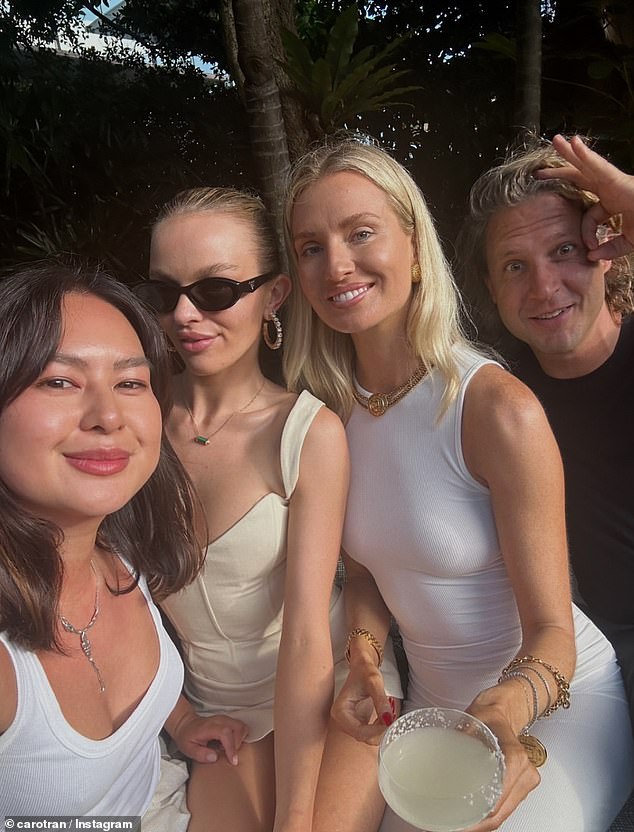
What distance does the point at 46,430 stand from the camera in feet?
3.95

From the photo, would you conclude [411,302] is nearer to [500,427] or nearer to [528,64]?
[500,427]

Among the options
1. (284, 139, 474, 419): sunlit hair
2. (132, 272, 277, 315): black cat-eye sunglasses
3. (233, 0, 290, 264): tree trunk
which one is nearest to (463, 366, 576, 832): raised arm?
(284, 139, 474, 419): sunlit hair

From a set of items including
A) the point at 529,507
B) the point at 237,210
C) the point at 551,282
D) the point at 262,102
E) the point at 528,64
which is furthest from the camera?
the point at 528,64

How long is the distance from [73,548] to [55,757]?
402 mm

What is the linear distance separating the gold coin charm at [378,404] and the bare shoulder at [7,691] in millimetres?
1107

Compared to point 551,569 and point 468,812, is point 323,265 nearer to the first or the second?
point 551,569

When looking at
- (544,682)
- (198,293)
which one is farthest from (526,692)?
(198,293)

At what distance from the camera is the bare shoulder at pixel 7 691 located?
1.18 m

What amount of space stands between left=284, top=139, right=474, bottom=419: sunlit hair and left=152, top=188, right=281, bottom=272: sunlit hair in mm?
59

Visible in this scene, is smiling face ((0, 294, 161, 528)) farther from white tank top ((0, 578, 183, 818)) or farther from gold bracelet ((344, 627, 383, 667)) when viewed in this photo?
gold bracelet ((344, 627, 383, 667))

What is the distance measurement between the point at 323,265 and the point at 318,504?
0.64 m

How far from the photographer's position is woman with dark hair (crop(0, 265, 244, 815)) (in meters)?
1.22

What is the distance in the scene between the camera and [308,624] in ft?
5.42

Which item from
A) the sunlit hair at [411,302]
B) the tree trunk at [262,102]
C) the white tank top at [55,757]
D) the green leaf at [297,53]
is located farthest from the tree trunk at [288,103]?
the white tank top at [55,757]
